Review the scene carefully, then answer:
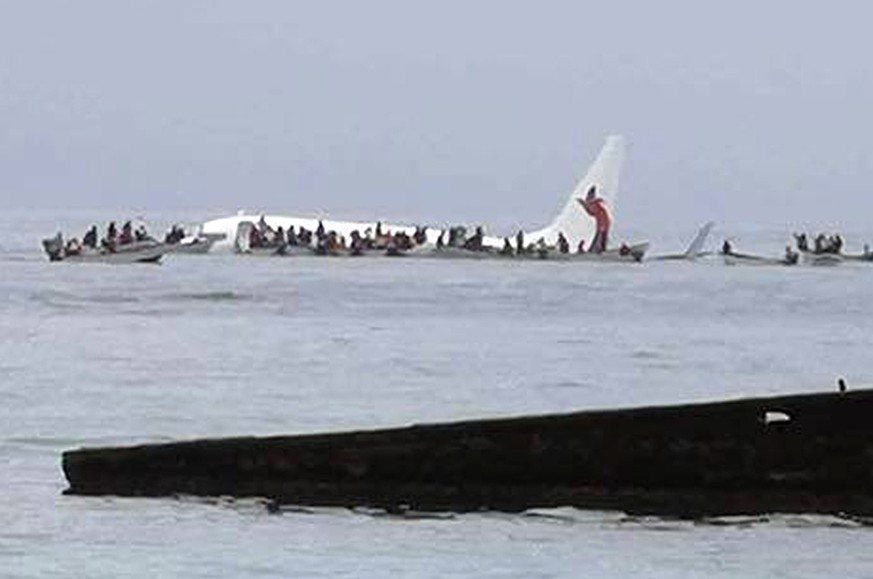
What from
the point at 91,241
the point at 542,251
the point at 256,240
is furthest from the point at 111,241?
the point at 542,251

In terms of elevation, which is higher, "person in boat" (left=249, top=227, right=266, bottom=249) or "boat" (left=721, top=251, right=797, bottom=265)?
"person in boat" (left=249, top=227, right=266, bottom=249)

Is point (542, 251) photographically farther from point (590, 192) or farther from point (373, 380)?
point (373, 380)

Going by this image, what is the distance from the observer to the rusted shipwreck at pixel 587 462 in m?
24.8

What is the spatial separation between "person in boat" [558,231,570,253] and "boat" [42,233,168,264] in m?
22.6

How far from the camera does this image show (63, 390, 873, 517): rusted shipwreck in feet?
81.3

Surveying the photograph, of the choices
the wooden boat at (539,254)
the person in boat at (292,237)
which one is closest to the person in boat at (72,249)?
the person in boat at (292,237)

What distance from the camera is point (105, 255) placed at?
14338 cm

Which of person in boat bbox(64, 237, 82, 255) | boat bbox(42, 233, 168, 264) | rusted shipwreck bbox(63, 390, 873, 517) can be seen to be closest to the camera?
rusted shipwreck bbox(63, 390, 873, 517)

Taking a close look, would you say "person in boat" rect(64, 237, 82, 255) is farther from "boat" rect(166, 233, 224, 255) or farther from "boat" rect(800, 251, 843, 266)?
"boat" rect(800, 251, 843, 266)

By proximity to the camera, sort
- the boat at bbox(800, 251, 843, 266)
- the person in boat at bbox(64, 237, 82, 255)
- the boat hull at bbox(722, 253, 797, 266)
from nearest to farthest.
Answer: the person in boat at bbox(64, 237, 82, 255), the boat at bbox(800, 251, 843, 266), the boat hull at bbox(722, 253, 797, 266)

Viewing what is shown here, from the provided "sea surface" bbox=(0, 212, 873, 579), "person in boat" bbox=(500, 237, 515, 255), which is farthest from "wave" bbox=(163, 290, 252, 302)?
"person in boat" bbox=(500, 237, 515, 255)

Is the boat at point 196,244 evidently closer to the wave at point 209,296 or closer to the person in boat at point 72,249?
the person in boat at point 72,249

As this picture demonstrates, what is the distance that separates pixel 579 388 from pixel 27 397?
9.94 m

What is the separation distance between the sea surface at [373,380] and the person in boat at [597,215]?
49.2 feet
